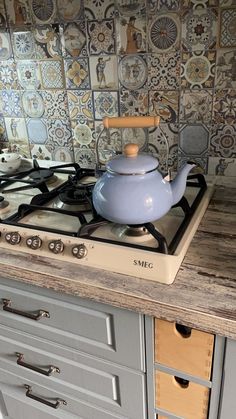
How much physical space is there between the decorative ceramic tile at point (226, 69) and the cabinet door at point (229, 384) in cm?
78

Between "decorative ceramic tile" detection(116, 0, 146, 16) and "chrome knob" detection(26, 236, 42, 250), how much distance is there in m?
0.78

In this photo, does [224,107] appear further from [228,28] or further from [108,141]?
[108,141]

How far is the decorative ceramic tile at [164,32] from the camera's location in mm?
1101

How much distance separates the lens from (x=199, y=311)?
26.1 inches

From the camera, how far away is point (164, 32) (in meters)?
1.12

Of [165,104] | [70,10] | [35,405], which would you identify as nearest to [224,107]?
[165,104]

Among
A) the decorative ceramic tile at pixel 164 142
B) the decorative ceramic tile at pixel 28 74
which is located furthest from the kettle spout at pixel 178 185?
the decorative ceramic tile at pixel 28 74

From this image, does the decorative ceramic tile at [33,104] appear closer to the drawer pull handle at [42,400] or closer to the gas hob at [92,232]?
the gas hob at [92,232]

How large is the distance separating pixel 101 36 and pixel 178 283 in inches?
35.1

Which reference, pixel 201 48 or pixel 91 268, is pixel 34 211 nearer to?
pixel 91 268

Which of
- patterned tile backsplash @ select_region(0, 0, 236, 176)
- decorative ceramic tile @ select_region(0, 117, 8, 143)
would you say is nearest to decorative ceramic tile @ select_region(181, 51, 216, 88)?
patterned tile backsplash @ select_region(0, 0, 236, 176)

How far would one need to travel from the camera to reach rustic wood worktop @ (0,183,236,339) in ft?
2.19

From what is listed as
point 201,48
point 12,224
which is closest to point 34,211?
point 12,224

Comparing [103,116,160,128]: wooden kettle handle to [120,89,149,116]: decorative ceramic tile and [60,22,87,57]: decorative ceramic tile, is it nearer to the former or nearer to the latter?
[120,89,149,116]: decorative ceramic tile
